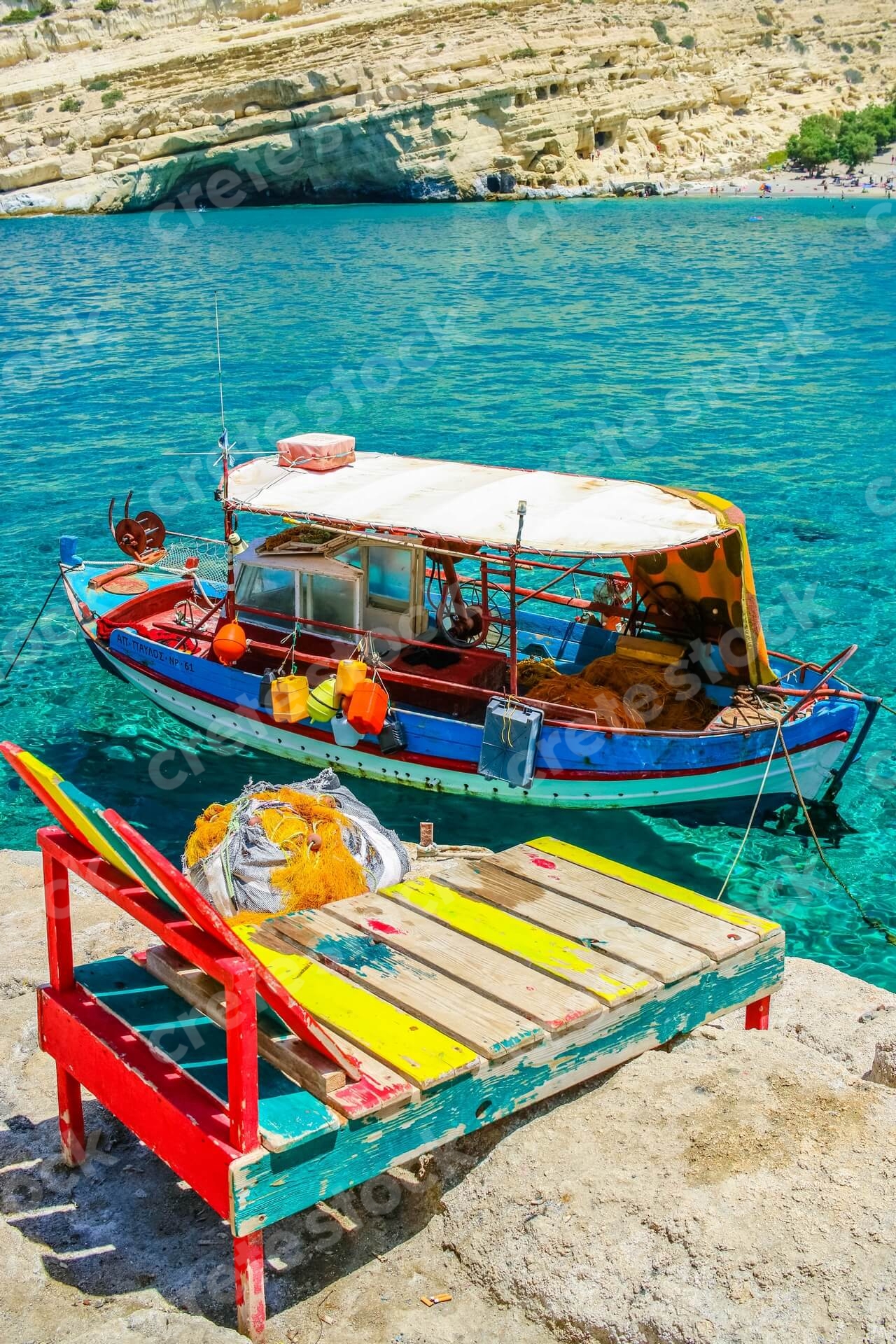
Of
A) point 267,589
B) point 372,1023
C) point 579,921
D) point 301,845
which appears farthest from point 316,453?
point 372,1023

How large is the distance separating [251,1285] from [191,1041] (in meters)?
1.09

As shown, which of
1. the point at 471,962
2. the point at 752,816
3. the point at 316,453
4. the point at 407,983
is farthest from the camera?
the point at 316,453

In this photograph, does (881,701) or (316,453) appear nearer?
(881,701)

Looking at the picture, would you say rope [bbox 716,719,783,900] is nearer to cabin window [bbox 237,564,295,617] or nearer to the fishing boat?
the fishing boat

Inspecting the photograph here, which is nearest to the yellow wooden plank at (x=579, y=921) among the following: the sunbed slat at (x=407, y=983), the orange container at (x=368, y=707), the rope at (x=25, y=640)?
the sunbed slat at (x=407, y=983)

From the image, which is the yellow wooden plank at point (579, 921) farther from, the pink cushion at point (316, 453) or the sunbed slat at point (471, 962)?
the pink cushion at point (316, 453)

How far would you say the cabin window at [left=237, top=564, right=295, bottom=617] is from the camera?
12.9m

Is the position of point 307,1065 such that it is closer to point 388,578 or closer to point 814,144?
point 388,578

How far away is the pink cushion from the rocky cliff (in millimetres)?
85634

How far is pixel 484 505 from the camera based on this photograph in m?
11.7

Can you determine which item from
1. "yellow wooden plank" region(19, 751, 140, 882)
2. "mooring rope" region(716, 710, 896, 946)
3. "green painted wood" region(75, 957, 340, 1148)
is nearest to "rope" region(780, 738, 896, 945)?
"mooring rope" region(716, 710, 896, 946)

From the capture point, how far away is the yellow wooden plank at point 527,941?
17.6ft

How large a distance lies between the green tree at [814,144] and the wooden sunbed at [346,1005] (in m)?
103

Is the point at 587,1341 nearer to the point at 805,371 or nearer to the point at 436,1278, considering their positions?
the point at 436,1278
